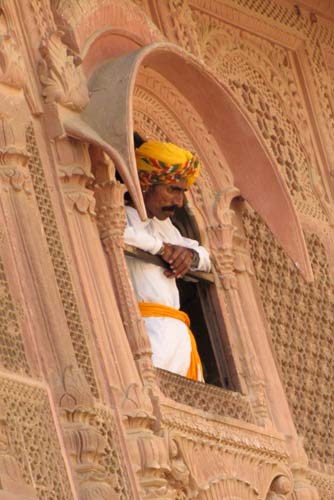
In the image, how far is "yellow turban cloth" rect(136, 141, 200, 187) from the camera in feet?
36.9

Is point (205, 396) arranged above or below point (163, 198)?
below

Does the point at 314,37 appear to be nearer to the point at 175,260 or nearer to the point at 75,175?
the point at 175,260

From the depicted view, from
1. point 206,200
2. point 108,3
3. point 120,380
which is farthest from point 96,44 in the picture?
point 120,380

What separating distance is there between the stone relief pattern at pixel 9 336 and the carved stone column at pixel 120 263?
0.81 meters

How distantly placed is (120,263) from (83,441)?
1096mm

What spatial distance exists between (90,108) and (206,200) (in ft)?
3.57

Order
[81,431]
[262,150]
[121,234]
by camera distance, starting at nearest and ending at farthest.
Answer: [81,431]
[121,234]
[262,150]

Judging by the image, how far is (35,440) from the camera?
9656 mm

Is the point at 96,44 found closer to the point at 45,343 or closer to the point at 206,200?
the point at 206,200

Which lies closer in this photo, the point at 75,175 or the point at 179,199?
the point at 75,175

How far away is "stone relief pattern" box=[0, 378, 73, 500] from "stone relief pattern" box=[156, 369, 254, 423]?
1.09m

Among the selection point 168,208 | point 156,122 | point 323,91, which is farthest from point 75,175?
point 323,91

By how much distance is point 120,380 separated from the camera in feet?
33.8

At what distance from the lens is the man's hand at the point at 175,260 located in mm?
11148
